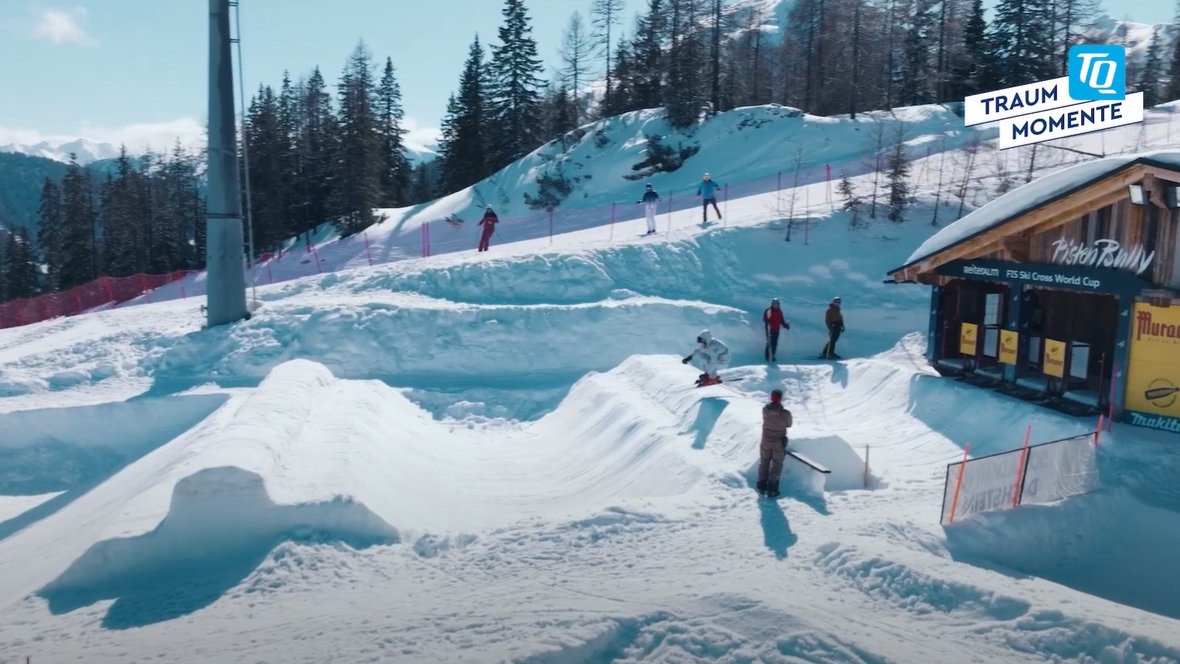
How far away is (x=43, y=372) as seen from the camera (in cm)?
2012

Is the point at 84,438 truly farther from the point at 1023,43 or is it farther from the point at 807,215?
the point at 1023,43

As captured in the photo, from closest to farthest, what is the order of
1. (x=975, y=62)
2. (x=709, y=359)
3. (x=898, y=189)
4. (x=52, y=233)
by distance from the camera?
(x=709, y=359) < (x=898, y=189) < (x=975, y=62) < (x=52, y=233)

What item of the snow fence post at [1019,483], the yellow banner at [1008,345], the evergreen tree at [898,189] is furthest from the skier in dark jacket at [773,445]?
the evergreen tree at [898,189]

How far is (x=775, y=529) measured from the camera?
10.1 meters

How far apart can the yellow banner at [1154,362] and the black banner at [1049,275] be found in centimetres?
41

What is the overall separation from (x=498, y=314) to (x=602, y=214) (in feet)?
39.6

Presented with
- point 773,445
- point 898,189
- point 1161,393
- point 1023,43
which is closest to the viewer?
point 773,445

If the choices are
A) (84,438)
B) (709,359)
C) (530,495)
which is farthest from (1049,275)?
(84,438)

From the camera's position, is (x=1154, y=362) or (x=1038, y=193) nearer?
(x=1154, y=362)

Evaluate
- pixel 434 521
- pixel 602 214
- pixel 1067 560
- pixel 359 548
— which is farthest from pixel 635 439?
pixel 602 214

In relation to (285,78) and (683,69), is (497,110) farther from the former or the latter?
(285,78)

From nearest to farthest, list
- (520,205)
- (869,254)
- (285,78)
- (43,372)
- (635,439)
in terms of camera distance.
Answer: (635,439), (43,372), (869,254), (520,205), (285,78)

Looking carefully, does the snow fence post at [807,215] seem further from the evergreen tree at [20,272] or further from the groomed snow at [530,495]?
the evergreen tree at [20,272]

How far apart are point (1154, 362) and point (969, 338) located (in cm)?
420
